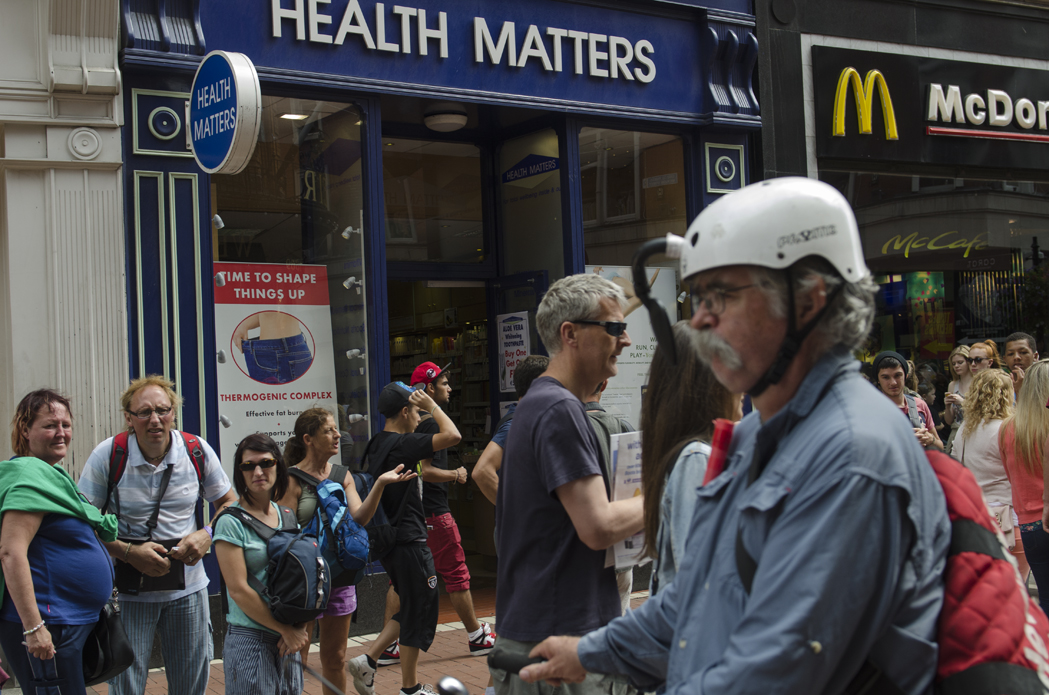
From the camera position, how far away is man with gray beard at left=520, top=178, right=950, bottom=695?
1.51 metres

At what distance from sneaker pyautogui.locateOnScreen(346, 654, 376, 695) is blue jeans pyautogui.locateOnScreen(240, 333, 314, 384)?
254 cm

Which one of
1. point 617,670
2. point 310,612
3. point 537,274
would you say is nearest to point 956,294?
point 537,274

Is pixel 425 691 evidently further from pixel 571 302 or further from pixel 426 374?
pixel 571 302

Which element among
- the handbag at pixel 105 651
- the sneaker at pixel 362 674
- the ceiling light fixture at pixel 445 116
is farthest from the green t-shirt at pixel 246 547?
the ceiling light fixture at pixel 445 116

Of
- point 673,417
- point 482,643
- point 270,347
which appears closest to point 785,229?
point 673,417

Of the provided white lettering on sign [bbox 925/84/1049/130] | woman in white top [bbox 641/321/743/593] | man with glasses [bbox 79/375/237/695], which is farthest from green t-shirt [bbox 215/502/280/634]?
white lettering on sign [bbox 925/84/1049/130]

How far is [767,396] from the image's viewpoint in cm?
181

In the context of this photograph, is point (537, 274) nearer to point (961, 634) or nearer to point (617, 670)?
point (617, 670)

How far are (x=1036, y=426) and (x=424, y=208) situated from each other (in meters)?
5.52

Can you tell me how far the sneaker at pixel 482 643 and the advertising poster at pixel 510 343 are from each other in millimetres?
3036

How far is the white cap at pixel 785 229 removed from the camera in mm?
1712

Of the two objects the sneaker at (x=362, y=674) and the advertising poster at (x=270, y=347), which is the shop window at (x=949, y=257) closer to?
the advertising poster at (x=270, y=347)

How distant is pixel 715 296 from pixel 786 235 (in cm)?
17

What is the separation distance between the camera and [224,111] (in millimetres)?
6641
